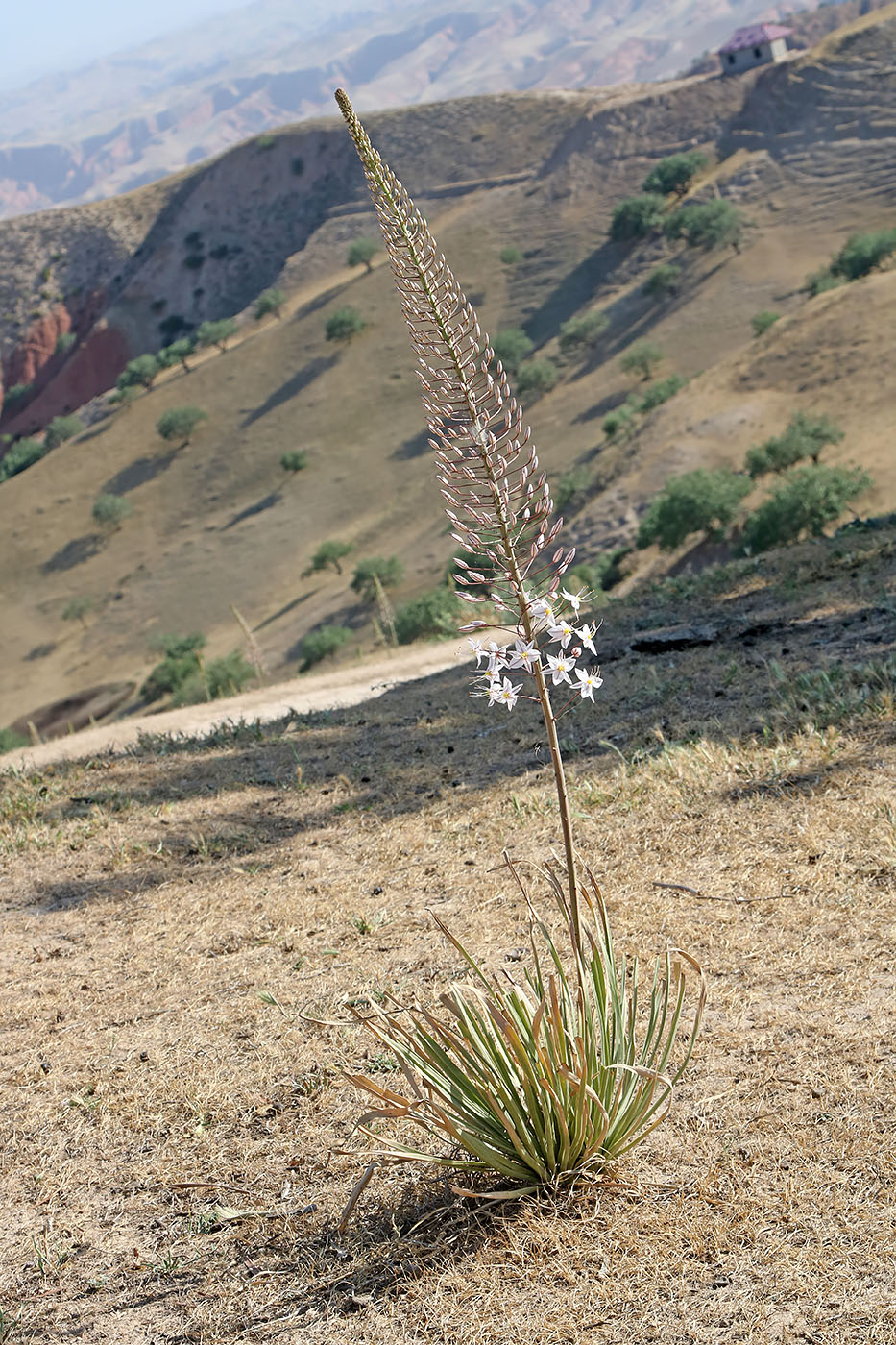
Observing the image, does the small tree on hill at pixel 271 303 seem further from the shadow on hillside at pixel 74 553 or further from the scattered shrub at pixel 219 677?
the scattered shrub at pixel 219 677

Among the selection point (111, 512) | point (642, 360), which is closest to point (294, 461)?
point (111, 512)

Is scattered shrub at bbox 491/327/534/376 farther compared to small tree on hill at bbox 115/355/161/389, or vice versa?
small tree on hill at bbox 115/355/161/389

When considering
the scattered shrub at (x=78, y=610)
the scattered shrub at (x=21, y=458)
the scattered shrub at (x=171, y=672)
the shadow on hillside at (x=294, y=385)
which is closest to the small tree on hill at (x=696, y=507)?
the scattered shrub at (x=171, y=672)

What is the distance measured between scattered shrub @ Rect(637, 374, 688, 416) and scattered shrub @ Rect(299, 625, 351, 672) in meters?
13.0

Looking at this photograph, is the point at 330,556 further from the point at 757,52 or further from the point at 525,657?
the point at 757,52

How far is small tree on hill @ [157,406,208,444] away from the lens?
178ft

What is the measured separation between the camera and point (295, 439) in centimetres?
5156

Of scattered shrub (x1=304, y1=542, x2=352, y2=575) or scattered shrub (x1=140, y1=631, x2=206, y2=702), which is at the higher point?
scattered shrub (x1=304, y1=542, x2=352, y2=575)

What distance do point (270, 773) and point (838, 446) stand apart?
21339 millimetres

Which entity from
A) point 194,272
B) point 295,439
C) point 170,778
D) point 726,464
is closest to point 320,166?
point 194,272

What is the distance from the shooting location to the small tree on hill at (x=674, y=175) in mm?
54031

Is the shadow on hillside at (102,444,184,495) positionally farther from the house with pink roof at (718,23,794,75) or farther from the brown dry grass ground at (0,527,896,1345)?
the brown dry grass ground at (0,527,896,1345)

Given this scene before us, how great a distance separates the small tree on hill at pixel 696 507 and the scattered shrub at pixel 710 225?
88.4ft

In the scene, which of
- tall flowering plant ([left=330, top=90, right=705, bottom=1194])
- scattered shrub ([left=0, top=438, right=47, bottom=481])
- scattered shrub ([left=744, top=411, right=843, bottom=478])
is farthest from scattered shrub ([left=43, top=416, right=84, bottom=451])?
tall flowering plant ([left=330, top=90, right=705, bottom=1194])
